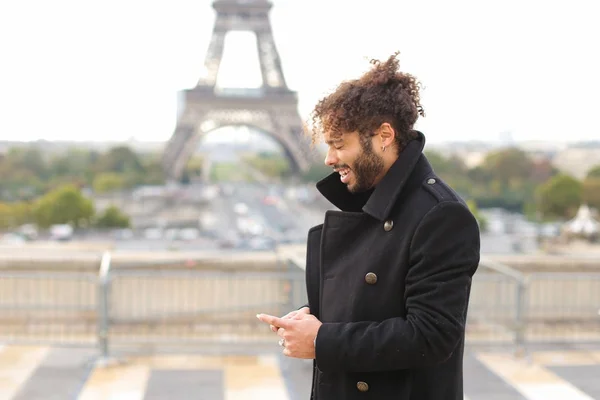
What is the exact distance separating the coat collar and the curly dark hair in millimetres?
37

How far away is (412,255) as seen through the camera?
5.73 ft

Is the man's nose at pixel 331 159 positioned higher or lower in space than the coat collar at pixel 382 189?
higher

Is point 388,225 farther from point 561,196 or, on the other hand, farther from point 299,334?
point 561,196

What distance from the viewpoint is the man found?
1.73m

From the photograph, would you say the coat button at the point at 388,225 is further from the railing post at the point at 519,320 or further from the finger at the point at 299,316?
the railing post at the point at 519,320

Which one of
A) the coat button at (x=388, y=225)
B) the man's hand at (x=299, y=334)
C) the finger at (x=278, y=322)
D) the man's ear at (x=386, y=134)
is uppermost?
the man's ear at (x=386, y=134)

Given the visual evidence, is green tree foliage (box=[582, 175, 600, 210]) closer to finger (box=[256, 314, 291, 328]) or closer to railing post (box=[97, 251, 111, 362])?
railing post (box=[97, 251, 111, 362])

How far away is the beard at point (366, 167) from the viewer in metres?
1.83

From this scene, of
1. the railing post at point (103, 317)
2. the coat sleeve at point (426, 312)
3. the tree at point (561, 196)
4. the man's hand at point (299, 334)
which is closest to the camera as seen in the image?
the coat sleeve at point (426, 312)

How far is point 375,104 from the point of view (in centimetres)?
180

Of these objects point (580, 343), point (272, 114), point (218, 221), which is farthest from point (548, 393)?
point (272, 114)

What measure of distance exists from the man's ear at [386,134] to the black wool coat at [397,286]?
49 mm

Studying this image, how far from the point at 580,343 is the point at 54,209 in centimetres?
2498

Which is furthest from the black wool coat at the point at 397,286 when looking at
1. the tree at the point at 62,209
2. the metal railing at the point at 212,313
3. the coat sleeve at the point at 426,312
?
the tree at the point at 62,209
